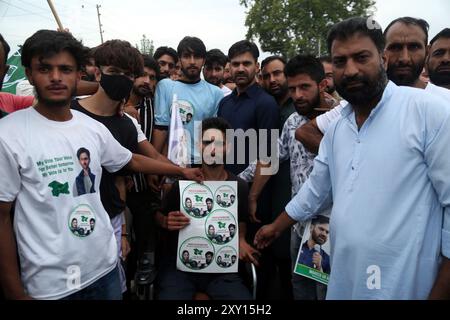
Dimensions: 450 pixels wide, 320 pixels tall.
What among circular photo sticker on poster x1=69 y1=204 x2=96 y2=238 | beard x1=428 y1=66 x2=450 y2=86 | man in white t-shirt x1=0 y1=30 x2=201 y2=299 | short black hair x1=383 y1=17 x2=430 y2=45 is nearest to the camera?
man in white t-shirt x1=0 y1=30 x2=201 y2=299

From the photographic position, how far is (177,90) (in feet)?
11.3

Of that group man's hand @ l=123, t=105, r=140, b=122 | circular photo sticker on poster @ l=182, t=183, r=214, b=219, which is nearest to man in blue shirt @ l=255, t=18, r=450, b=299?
circular photo sticker on poster @ l=182, t=183, r=214, b=219

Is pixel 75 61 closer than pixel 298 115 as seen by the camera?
Yes

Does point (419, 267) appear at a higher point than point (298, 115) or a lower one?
lower

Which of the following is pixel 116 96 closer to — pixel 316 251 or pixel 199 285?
pixel 199 285

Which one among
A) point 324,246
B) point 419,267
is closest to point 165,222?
point 324,246

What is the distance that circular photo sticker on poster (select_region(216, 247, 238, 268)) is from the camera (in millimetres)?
2557

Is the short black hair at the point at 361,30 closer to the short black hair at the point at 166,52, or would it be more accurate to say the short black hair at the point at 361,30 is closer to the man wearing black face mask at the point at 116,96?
the man wearing black face mask at the point at 116,96

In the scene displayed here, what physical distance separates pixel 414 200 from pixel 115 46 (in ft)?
6.66

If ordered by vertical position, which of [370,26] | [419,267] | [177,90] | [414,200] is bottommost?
[419,267]

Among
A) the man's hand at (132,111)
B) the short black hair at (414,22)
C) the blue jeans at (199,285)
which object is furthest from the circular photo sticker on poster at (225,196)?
the short black hair at (414,22)

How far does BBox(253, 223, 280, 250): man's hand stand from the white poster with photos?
0.64ft

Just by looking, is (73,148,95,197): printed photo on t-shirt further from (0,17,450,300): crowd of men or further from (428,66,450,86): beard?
(428,66,450,86): beard

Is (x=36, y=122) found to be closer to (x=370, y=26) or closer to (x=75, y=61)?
(x=75, y=61)
